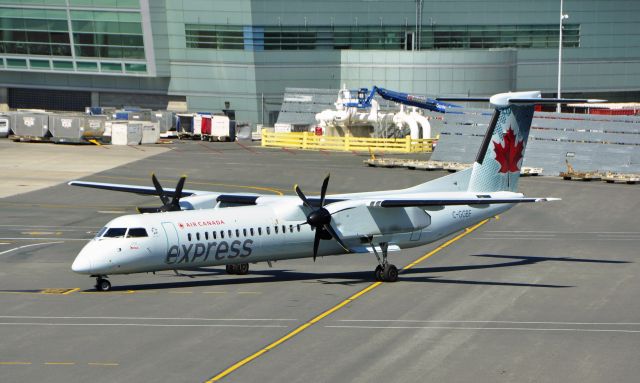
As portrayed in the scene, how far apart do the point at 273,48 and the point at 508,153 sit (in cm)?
8175

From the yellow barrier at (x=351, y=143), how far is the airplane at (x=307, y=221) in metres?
51.1

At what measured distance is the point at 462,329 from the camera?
3131 centimetres

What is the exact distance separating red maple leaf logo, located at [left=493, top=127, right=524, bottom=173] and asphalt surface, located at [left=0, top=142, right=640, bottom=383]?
4.15 metres

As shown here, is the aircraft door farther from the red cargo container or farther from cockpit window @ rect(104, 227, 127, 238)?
the red cargo container

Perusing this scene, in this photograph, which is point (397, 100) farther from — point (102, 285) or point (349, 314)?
point (349, 314)

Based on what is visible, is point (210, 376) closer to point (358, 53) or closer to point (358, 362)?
point (358, 362)

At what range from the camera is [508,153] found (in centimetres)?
4381

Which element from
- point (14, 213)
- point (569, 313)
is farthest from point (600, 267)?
point (14, 213)

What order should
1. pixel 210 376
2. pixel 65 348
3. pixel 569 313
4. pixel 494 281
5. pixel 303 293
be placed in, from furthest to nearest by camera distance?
pixel 494 281, pixel 303 293, pixel 569 313, pixel 65 348, pixel 210 376

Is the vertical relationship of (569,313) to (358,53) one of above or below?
below

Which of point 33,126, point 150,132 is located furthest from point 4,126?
point 150,132

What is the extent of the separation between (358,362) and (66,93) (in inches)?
4274

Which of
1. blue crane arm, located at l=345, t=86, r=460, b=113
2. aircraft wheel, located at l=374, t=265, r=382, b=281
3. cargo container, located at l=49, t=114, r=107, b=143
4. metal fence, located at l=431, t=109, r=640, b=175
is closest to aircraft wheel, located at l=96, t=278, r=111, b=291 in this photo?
aircraft wheel, located at l=374, t=265, r=382, b=281

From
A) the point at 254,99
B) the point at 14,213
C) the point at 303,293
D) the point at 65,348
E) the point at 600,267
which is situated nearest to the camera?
the point at 65,348
